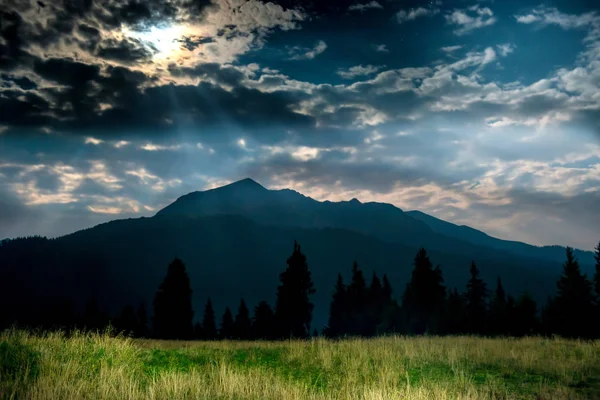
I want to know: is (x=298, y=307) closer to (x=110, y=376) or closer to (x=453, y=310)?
(x=453, y=310)

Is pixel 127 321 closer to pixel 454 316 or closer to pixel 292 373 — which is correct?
pixel 454 316

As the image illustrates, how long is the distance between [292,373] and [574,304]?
48978 millimetres

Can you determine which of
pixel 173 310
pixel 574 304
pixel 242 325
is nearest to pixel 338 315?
pixel 242 325

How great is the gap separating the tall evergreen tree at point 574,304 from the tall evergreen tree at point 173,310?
141ft

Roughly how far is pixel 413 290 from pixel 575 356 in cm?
3886

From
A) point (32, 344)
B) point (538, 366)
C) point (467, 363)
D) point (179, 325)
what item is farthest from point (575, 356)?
point (179, 325)

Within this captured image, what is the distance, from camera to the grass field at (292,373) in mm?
7863

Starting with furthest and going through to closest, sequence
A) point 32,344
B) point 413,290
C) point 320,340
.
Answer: point 413,290 < point 320,340 < point 32,344

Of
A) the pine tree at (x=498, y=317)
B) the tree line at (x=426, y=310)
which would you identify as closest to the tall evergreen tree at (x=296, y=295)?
the tree line at (x=426, y=310)

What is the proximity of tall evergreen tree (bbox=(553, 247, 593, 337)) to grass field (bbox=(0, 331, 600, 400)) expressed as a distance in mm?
39151

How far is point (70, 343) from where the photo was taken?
1174 cm

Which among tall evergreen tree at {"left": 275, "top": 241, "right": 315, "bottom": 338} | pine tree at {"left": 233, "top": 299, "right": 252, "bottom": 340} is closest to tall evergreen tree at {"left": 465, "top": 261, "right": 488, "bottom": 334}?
A: tall evergreen tree at {"left": 275, "top": 241, "right": 315, "bottom": 338}

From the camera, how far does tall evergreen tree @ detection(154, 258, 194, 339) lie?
48000 mm

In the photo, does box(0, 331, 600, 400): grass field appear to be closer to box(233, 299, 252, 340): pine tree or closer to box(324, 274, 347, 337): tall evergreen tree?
box(324, 274, 347, 337): tall evergreen tree
